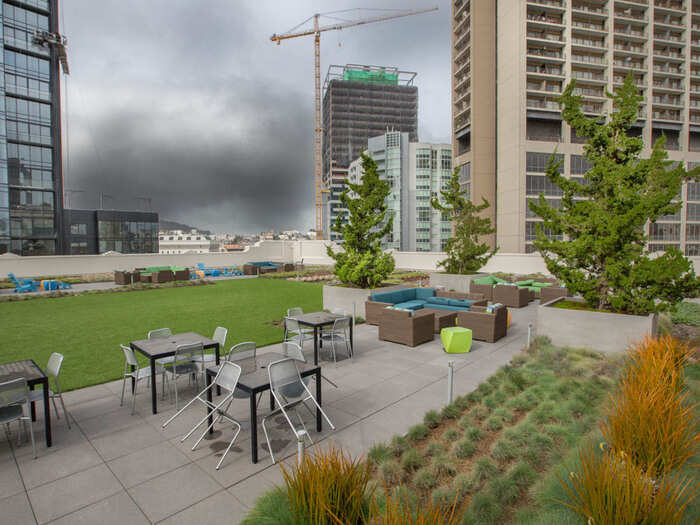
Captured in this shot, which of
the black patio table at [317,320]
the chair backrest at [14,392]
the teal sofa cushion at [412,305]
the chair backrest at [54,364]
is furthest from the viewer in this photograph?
the teal sofa cushion at [412,305]

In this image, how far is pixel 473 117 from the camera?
5253cm

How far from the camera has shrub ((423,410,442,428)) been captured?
493 centimetres

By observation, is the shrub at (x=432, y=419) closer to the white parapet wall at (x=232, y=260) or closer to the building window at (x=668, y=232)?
the white parapet wall at (x=232, y=260)

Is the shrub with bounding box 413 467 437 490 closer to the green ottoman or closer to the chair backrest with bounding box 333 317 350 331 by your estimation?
the chair backrest with bounding box 333 317 350 331

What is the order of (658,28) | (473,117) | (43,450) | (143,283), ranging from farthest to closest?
(473,117) < (658,28) < (143,283) < (43,450)

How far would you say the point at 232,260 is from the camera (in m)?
36.7

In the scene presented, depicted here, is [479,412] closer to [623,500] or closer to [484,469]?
[484,469]

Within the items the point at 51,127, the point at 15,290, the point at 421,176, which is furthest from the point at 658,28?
the point at 51,127

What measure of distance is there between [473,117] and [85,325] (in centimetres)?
5410

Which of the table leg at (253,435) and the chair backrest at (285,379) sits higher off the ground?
the chair backrest at (285,379)

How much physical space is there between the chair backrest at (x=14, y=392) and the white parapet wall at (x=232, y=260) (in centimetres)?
1975

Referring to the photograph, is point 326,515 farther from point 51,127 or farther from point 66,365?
point 51,127

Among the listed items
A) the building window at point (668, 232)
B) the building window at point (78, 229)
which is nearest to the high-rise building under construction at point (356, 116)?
the building window at point (78, 229)

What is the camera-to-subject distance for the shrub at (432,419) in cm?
493
